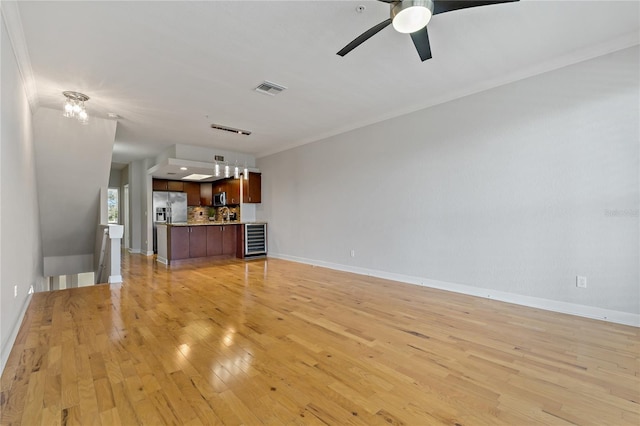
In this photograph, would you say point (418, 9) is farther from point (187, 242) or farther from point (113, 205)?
point (113, 205)

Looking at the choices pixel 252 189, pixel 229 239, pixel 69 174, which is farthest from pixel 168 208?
pixel 69 174

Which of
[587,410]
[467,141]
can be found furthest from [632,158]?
[587,410]

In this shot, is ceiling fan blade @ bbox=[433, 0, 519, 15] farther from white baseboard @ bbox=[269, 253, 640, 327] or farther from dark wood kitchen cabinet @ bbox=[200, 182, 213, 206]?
dark wood kitchen cabinet @ bbox=[200, 182, 213, 206]

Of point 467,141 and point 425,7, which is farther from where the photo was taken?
point 467,141

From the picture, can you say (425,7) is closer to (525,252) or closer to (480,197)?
(480,197)

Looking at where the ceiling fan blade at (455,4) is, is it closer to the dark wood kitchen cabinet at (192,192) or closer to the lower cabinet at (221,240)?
the lower cabinet at (221,240)

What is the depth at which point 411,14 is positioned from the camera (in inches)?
79.3

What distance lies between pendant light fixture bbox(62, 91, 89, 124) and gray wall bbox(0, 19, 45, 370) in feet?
1.35

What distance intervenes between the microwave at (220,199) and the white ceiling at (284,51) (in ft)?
13.2

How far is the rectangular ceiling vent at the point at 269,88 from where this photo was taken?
370 centimetres

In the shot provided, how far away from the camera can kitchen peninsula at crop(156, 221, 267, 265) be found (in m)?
6.55

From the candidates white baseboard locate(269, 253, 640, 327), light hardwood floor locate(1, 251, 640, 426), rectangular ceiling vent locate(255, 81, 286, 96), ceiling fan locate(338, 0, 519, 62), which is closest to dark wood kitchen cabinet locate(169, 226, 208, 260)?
light hardwood floor locate(1, 251, 640, 426)

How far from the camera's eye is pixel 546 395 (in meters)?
1.78

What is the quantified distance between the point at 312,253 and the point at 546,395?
487 cm
